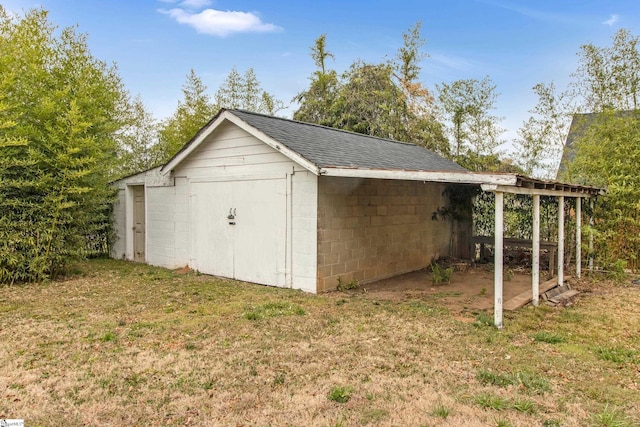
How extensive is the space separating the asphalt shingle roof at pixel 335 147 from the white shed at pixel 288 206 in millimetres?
41

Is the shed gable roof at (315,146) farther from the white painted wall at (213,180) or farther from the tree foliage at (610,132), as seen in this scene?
the tree foliage at (610,132)

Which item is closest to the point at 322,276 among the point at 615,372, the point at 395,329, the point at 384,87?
the point at 395,329

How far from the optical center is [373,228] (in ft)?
27.2

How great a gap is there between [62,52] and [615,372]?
1083 cm

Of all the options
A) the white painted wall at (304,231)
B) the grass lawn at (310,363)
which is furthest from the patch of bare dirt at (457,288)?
the white painted wall at (304,231)

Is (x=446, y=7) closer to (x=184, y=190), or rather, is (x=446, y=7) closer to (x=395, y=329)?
(x=184, y=190)

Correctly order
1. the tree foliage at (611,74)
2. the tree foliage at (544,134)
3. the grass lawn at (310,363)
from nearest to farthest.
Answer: the grass lawn at (310,363), the tree foliage at (611,74), the tree foliage at (544,134)

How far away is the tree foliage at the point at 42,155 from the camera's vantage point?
748cm

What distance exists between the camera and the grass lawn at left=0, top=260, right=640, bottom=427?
3.10 meters

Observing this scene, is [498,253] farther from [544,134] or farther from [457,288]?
[544,134]

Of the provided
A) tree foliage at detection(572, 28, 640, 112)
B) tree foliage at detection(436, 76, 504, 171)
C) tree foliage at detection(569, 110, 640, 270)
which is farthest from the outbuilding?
tree foliage at detection(436, 76, 504, 171)

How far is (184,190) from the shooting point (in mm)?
9328

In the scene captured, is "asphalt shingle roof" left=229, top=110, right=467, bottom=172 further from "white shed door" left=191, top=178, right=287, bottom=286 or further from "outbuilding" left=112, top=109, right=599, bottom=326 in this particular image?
"white shed door" left=191, top=178, right=287, bottom=286

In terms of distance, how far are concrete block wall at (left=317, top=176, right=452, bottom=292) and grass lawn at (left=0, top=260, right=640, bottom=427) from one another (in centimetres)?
104
